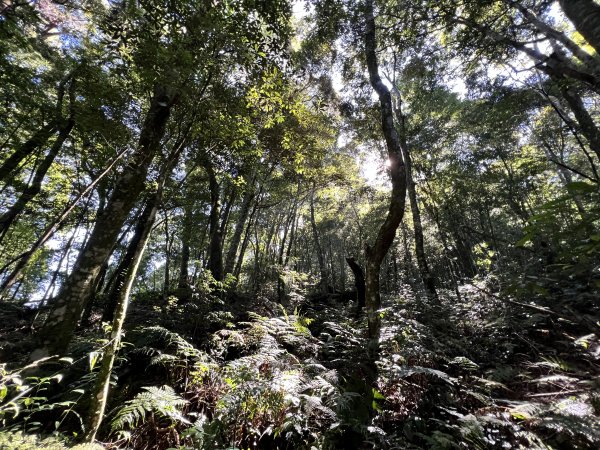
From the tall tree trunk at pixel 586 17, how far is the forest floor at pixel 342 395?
3737 mm

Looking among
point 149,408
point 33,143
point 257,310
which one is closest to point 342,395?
point 149,408

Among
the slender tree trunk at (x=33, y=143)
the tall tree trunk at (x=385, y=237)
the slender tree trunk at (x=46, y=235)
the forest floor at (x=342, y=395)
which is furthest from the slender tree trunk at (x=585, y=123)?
the slender tree trunk at (x=33, y=143)

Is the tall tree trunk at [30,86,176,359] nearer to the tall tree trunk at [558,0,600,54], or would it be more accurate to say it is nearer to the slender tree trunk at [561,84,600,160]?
the tall tree trunk at [558,0,600,54]

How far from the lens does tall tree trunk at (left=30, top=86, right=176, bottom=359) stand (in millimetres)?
4125

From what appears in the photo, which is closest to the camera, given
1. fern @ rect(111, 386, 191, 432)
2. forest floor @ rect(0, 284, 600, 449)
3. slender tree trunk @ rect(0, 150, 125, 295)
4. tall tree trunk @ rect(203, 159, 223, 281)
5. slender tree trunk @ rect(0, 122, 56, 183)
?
slender tree trunk @ rect(0, 150, 125, 295)

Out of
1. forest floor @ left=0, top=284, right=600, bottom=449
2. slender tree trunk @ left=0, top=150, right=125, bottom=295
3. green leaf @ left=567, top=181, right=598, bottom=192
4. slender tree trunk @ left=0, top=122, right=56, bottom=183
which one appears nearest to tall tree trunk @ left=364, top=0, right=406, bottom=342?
forest floor @ left=0, top=284, right=600, bottom=449

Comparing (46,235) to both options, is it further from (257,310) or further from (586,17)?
(257,310)

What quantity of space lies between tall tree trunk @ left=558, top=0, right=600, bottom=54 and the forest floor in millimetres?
3737

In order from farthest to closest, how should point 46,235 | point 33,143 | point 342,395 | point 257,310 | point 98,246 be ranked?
point 257,310 < point 33,143 < point 98,246 < point 342,395 < point 46,235

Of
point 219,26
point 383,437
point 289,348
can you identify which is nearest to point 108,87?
point 219,26

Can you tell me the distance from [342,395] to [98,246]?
455 cm

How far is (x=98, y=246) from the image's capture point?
4730mm

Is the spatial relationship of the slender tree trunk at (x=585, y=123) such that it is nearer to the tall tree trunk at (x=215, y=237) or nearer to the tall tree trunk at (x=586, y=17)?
the tall tree trunk at (x=586, y=17)

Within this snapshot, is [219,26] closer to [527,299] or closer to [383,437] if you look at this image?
[383,437]
